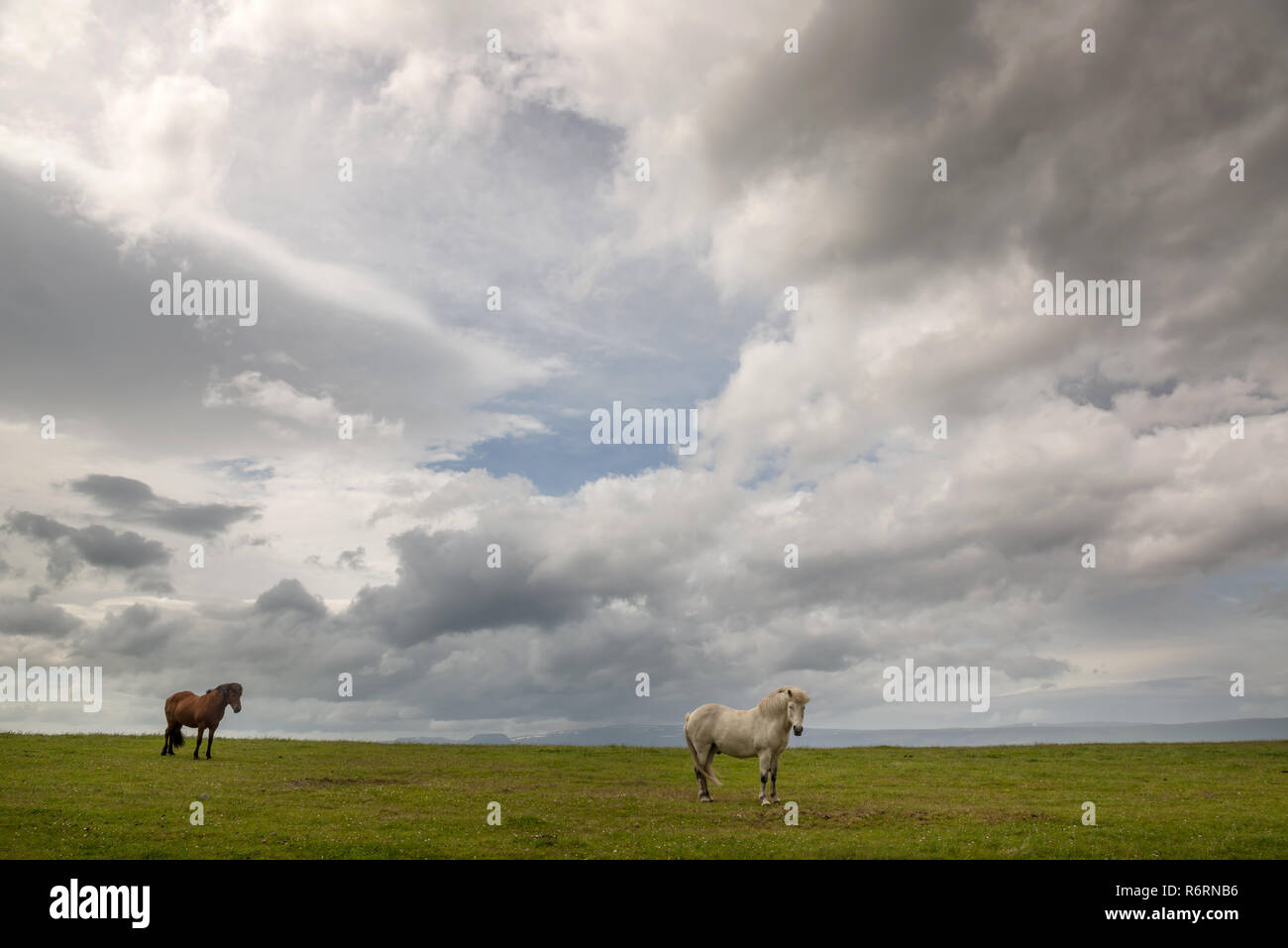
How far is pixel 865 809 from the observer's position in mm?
24266

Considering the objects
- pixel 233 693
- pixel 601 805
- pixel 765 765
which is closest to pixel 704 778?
pixel 765 765

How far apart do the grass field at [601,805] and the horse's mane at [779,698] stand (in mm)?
3047

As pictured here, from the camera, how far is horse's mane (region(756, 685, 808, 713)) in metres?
24.2

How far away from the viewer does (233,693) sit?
120ft

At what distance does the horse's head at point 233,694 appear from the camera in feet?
119

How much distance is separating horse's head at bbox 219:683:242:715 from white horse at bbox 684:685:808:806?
75.6 ft

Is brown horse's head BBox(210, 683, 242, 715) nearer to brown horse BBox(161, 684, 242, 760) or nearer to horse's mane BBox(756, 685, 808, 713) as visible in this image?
brown horse BBox(161, 684, 242, 760)

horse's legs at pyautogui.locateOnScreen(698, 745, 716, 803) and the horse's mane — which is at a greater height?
the horse's mane

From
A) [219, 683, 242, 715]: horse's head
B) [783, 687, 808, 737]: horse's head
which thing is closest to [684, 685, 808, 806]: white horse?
[783, 687, 808, 737]: horse's head

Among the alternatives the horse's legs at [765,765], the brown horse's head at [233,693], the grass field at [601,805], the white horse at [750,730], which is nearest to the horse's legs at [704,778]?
the white horse at [750,730]
